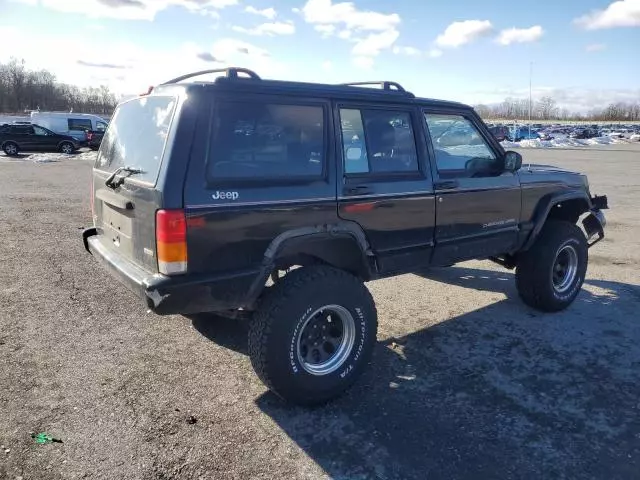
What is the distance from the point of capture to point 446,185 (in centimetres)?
404

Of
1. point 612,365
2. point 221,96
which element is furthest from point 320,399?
point 612,365

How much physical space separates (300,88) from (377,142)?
2.39ft

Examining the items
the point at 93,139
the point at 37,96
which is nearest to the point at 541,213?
the point at 93,139

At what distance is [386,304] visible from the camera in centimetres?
528

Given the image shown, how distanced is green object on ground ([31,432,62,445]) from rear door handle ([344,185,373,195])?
2.30 metres

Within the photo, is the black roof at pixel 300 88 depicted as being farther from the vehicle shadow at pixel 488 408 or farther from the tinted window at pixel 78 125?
the tinted window at pixel 78 125

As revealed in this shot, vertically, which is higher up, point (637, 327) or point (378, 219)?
point (378, 219)

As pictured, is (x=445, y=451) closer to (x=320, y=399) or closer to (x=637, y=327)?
(x=320, y=399)

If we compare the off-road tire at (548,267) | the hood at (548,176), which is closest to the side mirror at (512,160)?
the hood at (548,176)

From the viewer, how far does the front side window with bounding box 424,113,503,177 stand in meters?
4.11

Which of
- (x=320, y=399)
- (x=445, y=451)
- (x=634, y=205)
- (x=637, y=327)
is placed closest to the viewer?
(x=445, y=451)

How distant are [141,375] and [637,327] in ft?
14.2

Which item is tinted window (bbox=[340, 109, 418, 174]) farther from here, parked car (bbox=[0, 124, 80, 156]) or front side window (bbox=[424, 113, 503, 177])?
parked car (bbox=[0, 124, 80, 156])

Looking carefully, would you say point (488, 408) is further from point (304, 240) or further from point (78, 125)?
point (78, 125)
